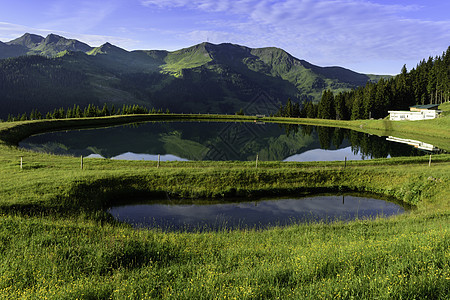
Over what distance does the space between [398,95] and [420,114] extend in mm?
25437

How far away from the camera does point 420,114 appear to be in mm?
116312

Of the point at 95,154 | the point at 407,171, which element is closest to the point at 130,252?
the point at 407,171

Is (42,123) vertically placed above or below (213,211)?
above

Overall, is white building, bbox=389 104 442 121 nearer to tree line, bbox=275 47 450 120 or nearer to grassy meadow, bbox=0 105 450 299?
tree line, bbox=275 47 450 120

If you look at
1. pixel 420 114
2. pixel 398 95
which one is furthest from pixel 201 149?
pixel 398 95

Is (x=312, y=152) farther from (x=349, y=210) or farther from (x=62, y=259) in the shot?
(x=62, y=259)

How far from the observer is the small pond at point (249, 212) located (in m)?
22.2

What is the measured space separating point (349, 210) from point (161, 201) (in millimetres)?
18694

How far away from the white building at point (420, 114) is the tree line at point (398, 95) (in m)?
13.6

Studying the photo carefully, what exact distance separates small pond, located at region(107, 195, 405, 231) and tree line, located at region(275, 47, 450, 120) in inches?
4902

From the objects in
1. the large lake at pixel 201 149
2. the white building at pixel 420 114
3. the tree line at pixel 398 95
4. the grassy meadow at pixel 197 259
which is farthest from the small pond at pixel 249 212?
the tree line at pixel 398 95

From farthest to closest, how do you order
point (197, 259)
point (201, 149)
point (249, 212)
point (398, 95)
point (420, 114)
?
point (398, 95)
point (420, 114)
point (201, 149)
point (249, 212)
point (197, 259)

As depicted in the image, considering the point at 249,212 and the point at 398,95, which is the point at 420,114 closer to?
the point at 398,95

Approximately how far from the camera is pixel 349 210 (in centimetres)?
2661
